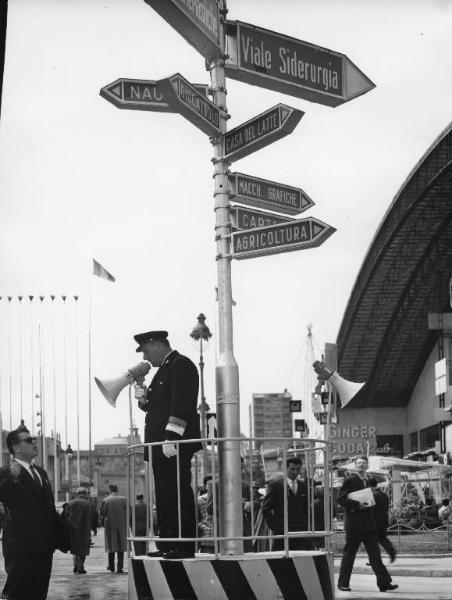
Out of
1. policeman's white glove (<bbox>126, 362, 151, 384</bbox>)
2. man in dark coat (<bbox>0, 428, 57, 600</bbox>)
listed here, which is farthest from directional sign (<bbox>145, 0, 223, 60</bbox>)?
man in dark coat (<bbox>0, 428, 57, 600</bbox>)

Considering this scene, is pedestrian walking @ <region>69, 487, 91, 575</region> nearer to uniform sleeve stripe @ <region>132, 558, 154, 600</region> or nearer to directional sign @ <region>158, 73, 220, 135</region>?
uniform sleeve stripe @ <region>132, 558, 154, 600</region>

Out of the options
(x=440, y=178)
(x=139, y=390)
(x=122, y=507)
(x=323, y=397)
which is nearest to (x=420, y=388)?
(x=440, y=178)

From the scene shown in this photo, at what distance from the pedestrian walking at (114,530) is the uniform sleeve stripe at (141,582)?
14248mm

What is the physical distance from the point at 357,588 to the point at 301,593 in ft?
28.6

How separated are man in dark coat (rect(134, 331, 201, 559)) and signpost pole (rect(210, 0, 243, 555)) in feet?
0.69

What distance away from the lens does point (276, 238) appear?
8.75m

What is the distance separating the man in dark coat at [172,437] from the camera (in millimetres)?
8242

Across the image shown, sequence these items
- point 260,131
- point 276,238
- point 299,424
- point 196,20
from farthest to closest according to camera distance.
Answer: point 299,424 → point 276,238 → point 260,131 → point 196,20

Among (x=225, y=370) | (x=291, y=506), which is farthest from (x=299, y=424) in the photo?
(x=225, y=370)

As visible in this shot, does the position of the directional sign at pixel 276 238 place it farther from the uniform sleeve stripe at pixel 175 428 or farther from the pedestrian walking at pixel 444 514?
the pedestrian walking at pixel 444 514

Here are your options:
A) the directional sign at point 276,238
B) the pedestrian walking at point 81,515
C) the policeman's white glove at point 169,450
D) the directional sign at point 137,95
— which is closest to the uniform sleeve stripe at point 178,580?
the policeman's white glove at point 169,450

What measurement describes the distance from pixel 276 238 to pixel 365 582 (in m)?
10.2

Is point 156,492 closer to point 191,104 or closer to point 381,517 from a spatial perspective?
point 191,104

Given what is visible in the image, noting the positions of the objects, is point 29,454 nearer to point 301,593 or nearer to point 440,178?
point 301,593
